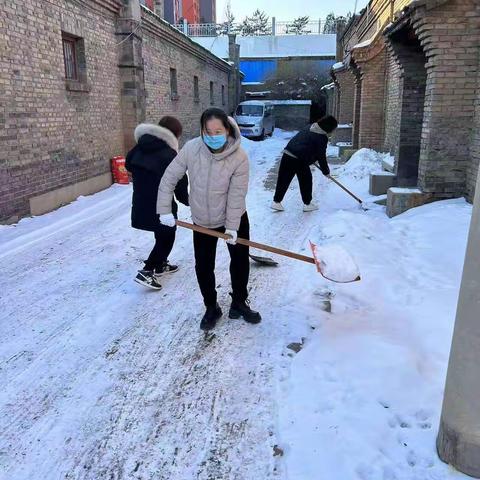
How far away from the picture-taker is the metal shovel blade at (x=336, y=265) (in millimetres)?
3580

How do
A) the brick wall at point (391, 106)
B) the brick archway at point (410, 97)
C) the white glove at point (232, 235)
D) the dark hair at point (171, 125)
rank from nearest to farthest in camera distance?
the white glove at point (232, 235) < the dark hair at point (171, 125) < the brick archway at point (410, 97) < the brick wall at point (391, 106)

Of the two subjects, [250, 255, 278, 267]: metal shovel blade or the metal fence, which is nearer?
[250, 255, 278, 267]: metal shovel blade

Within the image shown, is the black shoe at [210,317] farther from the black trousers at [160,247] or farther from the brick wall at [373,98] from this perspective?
the brick wall at [373,98]

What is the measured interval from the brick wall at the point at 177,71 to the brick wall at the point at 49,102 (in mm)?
2324

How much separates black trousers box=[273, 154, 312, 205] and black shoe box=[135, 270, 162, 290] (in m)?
3.59

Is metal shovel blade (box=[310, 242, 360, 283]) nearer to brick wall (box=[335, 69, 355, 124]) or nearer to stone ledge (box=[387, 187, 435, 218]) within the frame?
stone ledge (box=[387, 187, 435, 218])

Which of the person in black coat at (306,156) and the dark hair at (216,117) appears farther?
the person in black coat at (306,156)

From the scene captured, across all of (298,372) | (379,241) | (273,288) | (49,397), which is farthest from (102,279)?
(379,241)

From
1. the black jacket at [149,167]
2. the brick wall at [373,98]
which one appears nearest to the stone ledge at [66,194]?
the black jacket at [149,167]

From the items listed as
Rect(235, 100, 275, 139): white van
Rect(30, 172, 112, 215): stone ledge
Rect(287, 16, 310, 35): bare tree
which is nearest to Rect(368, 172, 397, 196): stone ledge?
Rect(30, 172, 112, 215): stone ledge

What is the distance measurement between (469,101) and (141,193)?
4.23 metres

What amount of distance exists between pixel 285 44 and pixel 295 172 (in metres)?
30.9

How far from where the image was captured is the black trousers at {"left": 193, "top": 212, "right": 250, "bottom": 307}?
3666 millimetres

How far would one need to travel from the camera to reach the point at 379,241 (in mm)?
5695
